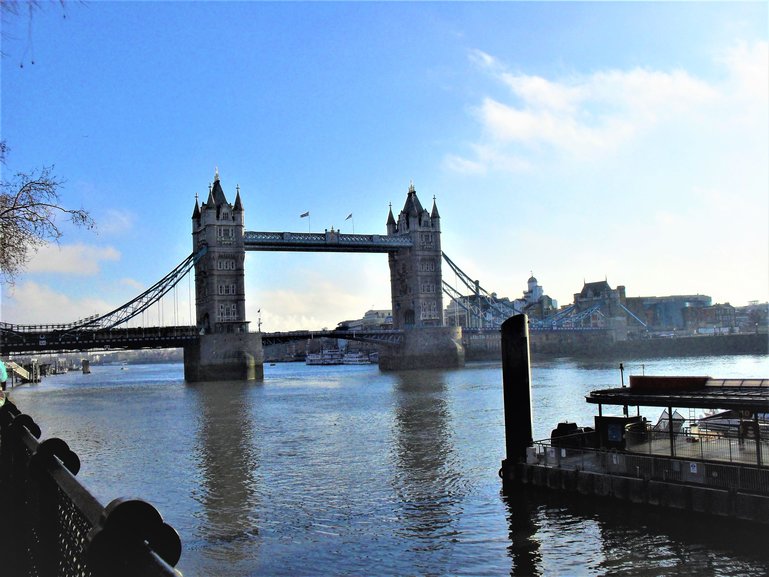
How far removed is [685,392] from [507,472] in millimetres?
5594

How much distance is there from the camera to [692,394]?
63.6ft

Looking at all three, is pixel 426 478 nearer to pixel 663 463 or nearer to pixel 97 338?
pixel 663 463

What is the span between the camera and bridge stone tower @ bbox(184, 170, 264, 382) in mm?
88312

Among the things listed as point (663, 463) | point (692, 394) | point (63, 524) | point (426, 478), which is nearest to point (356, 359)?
point (426, 478)

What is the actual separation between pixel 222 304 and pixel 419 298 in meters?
30.5

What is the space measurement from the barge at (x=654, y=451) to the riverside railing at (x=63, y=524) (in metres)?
15.0

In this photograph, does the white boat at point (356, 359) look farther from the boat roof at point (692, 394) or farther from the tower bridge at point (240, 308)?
the boat roof at point (692, 394)

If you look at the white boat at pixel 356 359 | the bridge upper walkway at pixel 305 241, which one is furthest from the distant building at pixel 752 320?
the bridge upper walkway at pixel 305 241

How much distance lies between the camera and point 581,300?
179500mm

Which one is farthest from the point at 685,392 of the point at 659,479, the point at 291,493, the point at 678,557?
the point at 291,493

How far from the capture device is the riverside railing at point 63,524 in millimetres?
2766

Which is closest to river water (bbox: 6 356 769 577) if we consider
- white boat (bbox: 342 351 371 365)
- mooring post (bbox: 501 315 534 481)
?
mooring post (bbox: 501 315 534 481)

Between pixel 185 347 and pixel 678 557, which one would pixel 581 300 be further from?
pixel 678 557

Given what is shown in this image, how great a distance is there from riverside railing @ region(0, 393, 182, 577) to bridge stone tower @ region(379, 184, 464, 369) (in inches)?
3777
